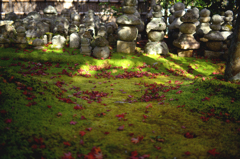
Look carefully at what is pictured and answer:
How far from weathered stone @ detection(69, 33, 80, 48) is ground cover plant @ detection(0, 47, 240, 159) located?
4654 mm

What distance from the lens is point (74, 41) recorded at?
11359 mm

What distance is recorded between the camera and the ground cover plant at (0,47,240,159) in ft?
9.96

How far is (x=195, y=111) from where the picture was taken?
15.5 feet

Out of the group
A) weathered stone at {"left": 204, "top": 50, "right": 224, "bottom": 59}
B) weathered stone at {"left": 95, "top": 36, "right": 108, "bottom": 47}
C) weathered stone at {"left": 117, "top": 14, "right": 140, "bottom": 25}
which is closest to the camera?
weathered stone at {"left": 95, "top": 36, "right": 108, "bottom": 47}

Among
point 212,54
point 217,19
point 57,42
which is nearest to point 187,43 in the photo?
point 212,54

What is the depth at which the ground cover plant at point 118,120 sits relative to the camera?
3.04 meters

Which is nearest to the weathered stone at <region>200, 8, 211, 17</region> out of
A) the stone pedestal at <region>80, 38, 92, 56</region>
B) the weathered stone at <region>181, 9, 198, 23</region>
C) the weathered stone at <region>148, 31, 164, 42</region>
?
the weathered stone at <region>181, 9, 198, 23</region>

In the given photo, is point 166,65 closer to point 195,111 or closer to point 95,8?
point 195,111

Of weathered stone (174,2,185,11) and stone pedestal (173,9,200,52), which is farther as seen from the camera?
weathered stone (174,2,185,11)

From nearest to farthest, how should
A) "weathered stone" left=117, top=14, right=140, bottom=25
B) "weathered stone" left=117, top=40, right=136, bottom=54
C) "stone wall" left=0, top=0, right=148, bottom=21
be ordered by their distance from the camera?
"weathered stone" left=117, top=14, right=140, bottom=25, "weathered stone" left=117, top=40, right=136, bottom=54, "stone wall" left=0, top=0, right=148, bottom=21

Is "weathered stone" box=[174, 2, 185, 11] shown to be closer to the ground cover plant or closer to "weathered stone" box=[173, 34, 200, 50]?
"weathered stone" box=[173, 34, 200, 50]

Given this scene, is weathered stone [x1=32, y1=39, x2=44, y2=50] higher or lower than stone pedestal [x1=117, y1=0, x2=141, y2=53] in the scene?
lower

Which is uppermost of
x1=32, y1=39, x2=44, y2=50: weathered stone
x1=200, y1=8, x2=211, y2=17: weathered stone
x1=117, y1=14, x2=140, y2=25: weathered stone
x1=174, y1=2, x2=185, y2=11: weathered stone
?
x1=174, y1=2, x2=185, y2=11: weathered stone

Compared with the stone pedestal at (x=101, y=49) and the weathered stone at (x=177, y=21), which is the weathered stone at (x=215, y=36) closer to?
the weathered stone at (x=177, y=21)
